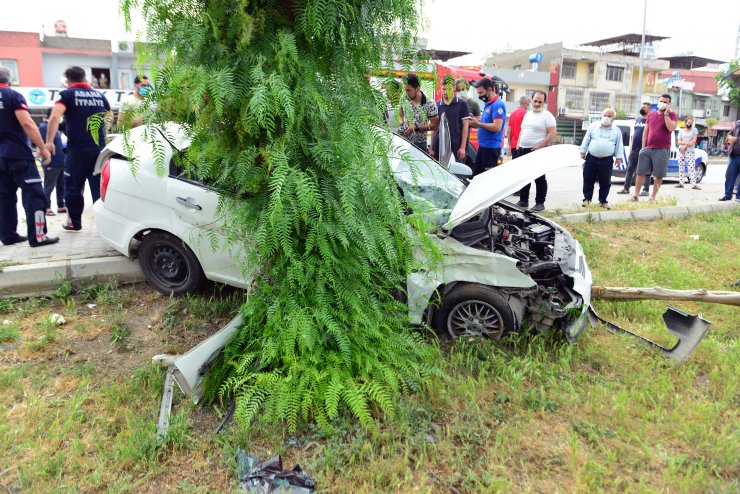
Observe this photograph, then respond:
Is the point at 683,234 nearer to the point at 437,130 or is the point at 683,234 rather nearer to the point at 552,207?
the point at 552,207

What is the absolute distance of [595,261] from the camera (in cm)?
591

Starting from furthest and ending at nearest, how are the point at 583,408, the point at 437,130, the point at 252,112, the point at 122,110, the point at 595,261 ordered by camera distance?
the point at 437,130, the point at 595,261, the point at 583,408, the point at 122,110, the point at 252,112

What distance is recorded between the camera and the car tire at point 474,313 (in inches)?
148

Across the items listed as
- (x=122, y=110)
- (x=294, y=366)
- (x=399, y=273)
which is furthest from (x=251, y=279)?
(x=122, y=110)

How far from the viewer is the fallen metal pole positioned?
13.1ft

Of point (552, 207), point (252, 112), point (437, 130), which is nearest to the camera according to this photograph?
point (252, 112)

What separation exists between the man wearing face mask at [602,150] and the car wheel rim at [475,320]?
5.26 meters

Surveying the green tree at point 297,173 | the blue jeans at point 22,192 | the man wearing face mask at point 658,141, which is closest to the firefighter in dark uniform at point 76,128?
the blue jeans at point 22,192

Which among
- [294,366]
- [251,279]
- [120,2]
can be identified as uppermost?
[120,2]

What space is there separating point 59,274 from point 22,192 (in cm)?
134

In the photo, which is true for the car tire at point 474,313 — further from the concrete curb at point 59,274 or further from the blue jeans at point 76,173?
the blue jeans at point 76,173

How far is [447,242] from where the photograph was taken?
378cm

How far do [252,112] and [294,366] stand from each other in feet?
4.59

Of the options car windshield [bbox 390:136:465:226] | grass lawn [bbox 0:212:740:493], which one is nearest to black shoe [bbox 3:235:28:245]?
grass lawn [bbox 0:212:740:493]
